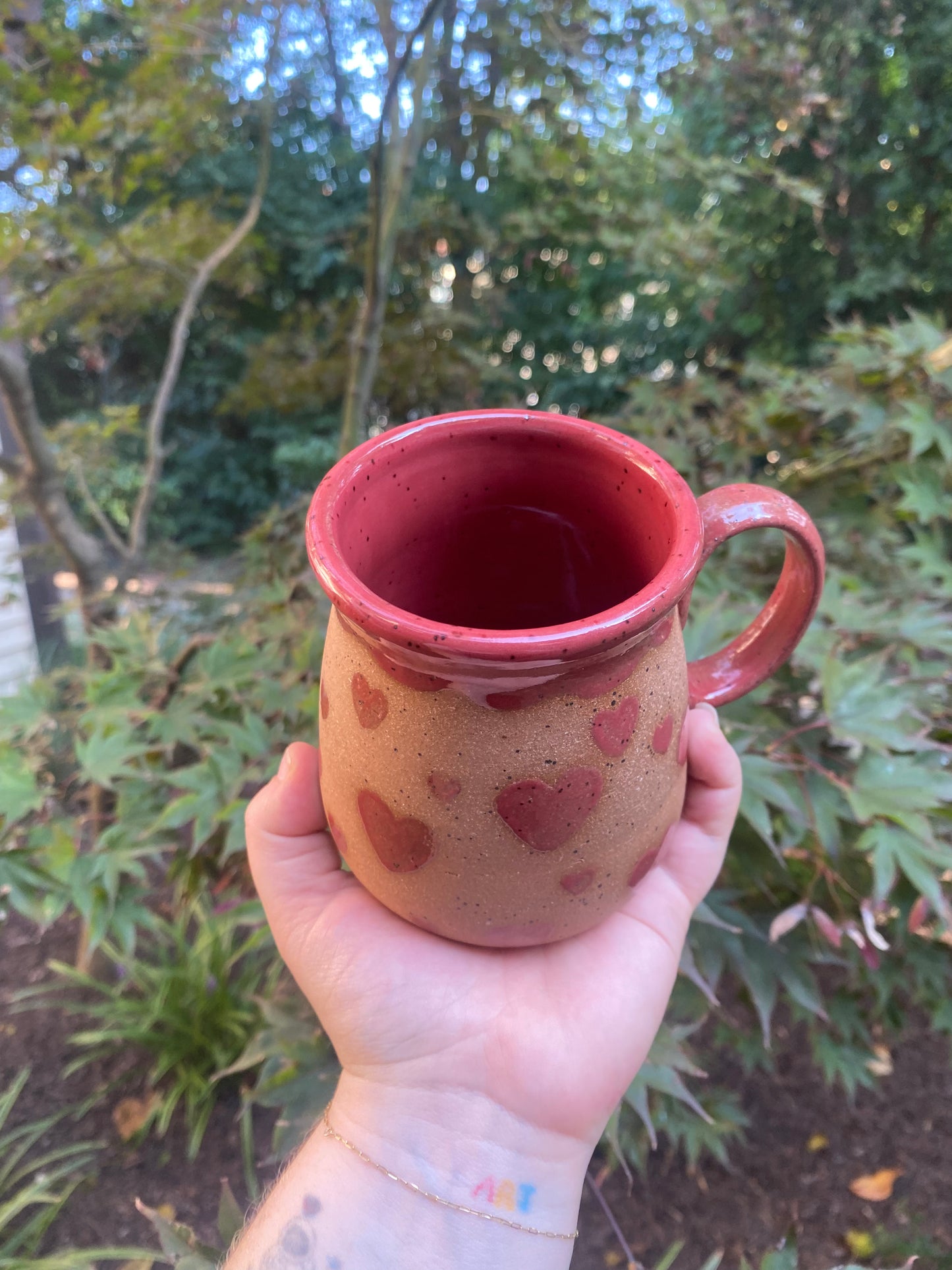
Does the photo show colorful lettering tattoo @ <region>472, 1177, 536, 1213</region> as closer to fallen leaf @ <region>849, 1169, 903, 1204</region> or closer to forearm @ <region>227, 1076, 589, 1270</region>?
forearm @ <region>227, 1076, 589, 1270</region>

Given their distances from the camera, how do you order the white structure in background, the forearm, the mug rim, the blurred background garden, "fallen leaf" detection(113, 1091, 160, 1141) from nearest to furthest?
the mug rim → the forearm → the blurred background garden → "fallen leaf" detection(113, 1091, 160, 1141) → the white structure in background

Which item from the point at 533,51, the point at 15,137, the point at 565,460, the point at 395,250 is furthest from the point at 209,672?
the point at 395,250

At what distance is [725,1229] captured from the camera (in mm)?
1715

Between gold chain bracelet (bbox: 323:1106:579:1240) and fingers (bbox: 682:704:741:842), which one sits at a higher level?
fingers (bbox: 682:704:741:842)

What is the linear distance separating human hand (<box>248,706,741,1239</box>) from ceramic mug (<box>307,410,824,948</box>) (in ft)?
0.37

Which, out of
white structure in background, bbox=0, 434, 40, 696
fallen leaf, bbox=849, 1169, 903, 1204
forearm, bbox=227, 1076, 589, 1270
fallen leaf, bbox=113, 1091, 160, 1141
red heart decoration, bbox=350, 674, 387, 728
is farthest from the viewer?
white structure in background, bbox=0, 434, 40, 696

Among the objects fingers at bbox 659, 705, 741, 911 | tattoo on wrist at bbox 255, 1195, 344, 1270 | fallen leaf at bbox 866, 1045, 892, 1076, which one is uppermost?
fingers at bbox 659, 705, 741, 911

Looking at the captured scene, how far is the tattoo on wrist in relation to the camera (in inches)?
32.8

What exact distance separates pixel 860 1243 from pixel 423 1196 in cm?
136

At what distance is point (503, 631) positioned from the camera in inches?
24.7

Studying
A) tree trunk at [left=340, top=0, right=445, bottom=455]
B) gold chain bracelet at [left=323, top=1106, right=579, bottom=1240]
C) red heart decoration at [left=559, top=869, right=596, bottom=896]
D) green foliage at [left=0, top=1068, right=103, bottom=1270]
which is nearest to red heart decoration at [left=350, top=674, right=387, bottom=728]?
red heart decoration at [left=559, top=869, right=596, bottom=896]

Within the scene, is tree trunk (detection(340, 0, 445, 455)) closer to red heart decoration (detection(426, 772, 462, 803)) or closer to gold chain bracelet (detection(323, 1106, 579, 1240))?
red heart decoration (detection(426, 772, 462, 803))

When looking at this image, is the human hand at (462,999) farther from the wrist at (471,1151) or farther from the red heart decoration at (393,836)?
the red heart decoration at (393,836)

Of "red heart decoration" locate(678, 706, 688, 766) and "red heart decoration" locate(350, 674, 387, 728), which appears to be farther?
"red heart decoration" locate(678, 706, 688, 766)
